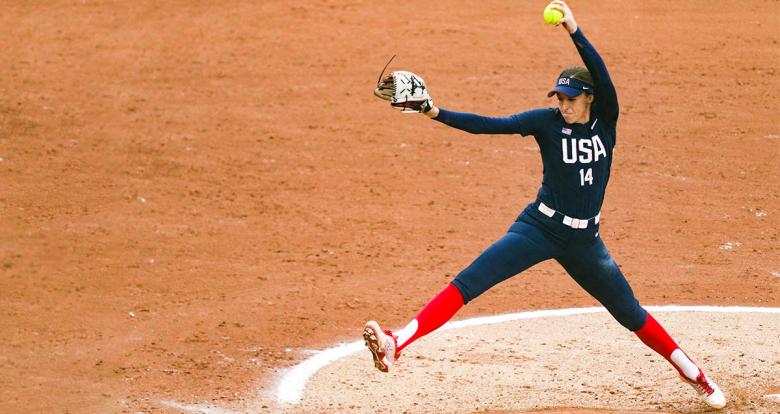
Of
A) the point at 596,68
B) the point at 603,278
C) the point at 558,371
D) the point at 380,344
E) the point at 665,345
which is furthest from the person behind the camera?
the point at 558,371

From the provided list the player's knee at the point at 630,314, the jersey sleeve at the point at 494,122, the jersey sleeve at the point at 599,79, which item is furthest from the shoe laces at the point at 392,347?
the jersey sleeve at the point at 599,79

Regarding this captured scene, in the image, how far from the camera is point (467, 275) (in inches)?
233

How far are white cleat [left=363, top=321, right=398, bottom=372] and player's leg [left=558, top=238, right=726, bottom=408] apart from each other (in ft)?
3.50

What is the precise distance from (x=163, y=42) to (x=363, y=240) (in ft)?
17.5

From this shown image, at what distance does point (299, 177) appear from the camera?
1118 cm

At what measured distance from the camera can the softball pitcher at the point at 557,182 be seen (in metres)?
Result: 5.87

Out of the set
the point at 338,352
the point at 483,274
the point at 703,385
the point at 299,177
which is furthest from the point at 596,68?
the point at 299,177

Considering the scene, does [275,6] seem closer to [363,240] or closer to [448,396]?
[363,240]

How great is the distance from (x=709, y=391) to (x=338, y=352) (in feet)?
8.42

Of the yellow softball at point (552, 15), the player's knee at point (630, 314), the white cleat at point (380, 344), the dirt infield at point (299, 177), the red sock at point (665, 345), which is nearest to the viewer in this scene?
the yellow softball at point (552, 15)

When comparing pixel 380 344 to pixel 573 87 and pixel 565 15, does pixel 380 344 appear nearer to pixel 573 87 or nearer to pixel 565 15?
pixel 573 87

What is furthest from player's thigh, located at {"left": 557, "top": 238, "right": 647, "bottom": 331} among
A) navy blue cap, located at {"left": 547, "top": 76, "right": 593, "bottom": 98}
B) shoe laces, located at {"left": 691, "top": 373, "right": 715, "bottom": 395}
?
navy blue cap, located at {"left": 547, "top": 76, "right": 593, "bottom": 98}

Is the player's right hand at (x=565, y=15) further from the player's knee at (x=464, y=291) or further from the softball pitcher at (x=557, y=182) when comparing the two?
the player's knee at (x=464, y=291)

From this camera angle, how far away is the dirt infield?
318 inches
